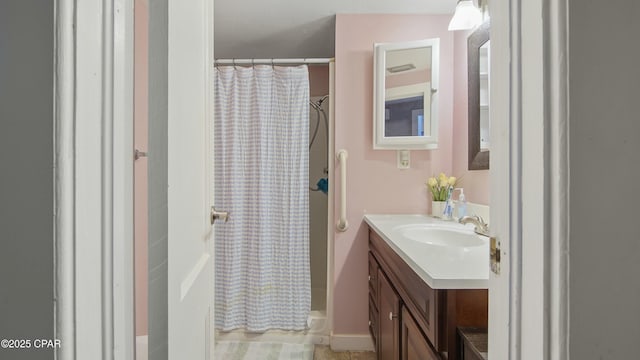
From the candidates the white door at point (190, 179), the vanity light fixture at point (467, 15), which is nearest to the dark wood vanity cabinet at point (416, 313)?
the white door at point (190, 179)

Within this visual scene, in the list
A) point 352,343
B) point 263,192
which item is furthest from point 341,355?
point 263,192

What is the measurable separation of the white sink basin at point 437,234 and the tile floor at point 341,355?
892 millimetres

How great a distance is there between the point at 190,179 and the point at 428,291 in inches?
26.9

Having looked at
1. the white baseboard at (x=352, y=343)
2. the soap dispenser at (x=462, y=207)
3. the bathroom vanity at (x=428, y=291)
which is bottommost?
the white baseboard at (x=352, y=343)

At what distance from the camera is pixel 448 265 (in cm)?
75

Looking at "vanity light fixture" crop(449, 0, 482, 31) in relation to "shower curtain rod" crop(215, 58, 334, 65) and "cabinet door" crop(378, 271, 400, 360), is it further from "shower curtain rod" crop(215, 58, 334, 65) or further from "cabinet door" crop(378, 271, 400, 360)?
"cabinet door" crop(378, 271, 400, 360)

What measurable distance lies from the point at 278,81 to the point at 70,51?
1.62 metres

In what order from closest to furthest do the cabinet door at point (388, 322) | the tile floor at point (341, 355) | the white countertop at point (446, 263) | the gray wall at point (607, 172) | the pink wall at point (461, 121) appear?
the gray wall at point (607, 172), the white countertop at point (446, 263), the cabinet door at point (388, 322), the pink wall at point (461, 121), the tile floor at point (341, 355)

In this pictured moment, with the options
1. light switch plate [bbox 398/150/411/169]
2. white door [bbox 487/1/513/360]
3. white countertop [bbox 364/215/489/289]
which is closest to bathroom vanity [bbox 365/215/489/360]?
white countertop [bbox 364/215/489/289]

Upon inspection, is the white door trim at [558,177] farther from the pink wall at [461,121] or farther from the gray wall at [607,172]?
the pink wall at [461,121]

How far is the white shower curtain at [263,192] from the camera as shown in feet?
A: 6.01

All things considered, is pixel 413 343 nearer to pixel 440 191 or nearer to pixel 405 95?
pixel 440 191
